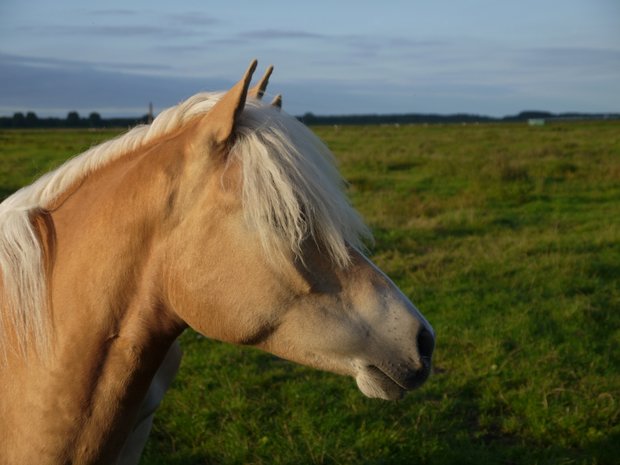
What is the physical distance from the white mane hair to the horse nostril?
295 millimetres

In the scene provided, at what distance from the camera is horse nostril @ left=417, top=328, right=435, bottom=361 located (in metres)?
1.73

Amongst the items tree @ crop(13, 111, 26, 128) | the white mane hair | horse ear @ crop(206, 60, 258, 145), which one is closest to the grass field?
the white mane hair

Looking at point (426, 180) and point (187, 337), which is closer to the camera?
point (187, 337)

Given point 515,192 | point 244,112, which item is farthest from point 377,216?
point 244,112

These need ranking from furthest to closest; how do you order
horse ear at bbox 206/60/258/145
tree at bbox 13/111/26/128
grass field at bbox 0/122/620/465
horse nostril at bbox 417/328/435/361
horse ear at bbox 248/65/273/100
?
tree at bbox 13/111/26/128
grass field at bbox 0/122/620/465
horse ear at bbox 248/65/273/100
horse nostril at bbox 417/328/435/361
horse ear at bbox 206/60/258/145

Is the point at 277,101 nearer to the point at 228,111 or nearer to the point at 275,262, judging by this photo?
the point at 228,111

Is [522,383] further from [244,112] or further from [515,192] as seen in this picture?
[515,192]

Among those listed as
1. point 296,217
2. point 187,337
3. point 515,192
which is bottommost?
point 187,337

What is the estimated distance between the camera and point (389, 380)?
1777 mm

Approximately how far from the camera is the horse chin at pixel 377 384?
5.77 feet

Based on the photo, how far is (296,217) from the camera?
5.38 ft

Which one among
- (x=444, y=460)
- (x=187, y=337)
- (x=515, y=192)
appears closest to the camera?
(x=444, y=460)

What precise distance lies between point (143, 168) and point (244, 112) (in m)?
0.33

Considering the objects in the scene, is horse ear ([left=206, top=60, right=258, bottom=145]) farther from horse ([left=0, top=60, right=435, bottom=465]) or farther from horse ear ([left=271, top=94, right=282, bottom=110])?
horse ear ([left=271, top=94, right=282, bottom=110])
